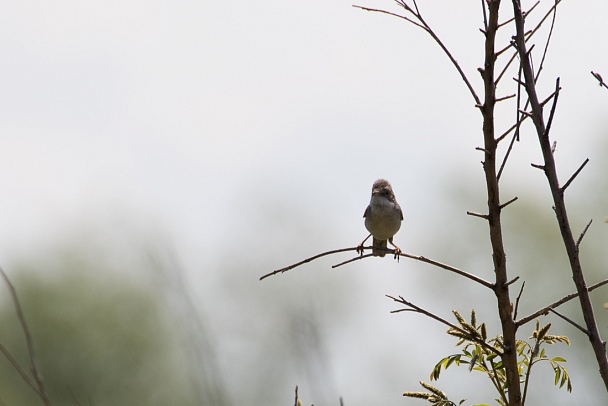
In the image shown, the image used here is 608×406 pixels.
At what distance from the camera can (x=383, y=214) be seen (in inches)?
323

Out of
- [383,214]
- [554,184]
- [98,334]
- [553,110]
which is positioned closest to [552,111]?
Result: [553,110]

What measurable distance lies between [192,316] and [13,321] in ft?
88.1

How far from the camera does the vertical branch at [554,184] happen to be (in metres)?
2.46

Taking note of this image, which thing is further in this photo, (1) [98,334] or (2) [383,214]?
(1) [98,334]

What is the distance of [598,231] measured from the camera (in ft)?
85.8

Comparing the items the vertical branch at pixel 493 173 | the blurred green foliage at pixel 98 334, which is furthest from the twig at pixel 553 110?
the blurred green foliage at pixel 98 334

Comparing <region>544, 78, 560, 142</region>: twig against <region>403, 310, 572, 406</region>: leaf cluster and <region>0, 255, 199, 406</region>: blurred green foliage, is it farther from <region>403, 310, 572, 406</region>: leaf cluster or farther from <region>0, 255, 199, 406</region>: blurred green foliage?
<region>0, 255, 199, 406</region>: blurred green foliage

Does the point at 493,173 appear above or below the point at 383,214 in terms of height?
above

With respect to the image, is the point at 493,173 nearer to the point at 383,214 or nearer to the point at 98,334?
the point at 383,214

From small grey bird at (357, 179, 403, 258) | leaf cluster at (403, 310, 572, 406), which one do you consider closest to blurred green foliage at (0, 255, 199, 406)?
small grey bird at (357, 179, 403, 258)

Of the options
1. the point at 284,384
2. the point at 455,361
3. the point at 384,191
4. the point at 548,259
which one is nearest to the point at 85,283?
the point at 284,384

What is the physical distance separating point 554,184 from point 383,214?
18.5 feet

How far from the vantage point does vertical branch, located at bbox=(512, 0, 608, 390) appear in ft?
8.08

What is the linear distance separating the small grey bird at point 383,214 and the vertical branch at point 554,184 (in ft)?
18.0
